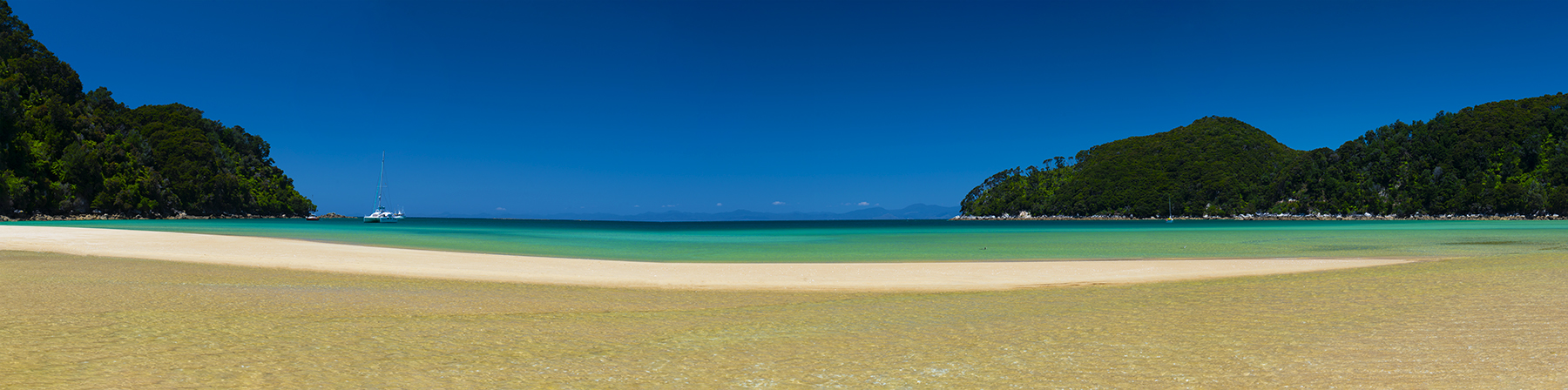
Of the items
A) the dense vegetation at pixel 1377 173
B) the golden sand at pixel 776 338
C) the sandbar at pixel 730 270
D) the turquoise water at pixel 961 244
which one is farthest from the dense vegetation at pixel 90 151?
the dense vegetation at pixel 1377 173

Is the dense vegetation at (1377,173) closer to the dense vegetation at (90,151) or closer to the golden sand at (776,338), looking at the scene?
the golden sand at (776,338)

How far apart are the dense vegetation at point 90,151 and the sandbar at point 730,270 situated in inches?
2652

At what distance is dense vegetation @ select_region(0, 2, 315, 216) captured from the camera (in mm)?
68312

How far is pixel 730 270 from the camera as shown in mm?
15984

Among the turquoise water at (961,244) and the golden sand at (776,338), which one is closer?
the golden sand at (776,338)

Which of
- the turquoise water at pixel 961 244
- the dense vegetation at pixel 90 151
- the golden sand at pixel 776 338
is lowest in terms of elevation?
the golden sand at pixel 776 338

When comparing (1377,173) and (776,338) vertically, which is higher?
(1377,173)

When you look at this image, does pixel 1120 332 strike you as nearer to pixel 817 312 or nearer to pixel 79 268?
pixel 817 312

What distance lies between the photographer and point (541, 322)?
7.19 m

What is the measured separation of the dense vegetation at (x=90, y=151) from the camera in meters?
68.3

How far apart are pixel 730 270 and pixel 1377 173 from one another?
168489 millimetres

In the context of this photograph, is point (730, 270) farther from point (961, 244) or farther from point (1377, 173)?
point (1377, 173)

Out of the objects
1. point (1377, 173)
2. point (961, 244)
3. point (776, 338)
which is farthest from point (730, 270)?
point (1377, 173)

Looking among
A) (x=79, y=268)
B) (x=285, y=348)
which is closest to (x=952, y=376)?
(x=285, y=348)
